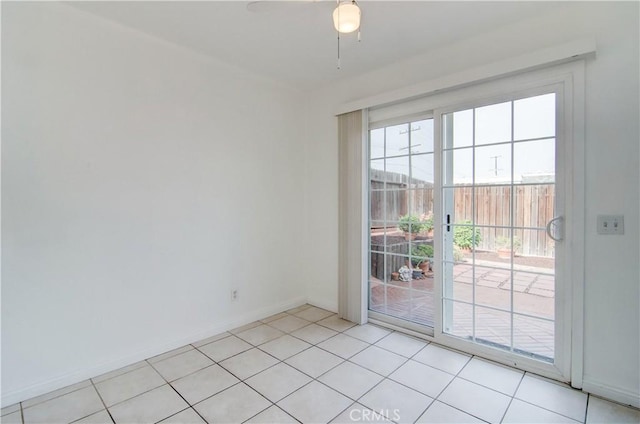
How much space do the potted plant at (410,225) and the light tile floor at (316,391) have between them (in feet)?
3.16

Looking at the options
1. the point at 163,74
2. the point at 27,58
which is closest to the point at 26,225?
the point at 27,58

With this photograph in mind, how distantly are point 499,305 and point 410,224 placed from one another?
3.20ft

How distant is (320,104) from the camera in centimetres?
355

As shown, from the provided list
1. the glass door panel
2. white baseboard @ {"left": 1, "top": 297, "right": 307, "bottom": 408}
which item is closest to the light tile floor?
white baseboard @ {"left": 1, "top": 297, "right": 307, "bottom": 408}

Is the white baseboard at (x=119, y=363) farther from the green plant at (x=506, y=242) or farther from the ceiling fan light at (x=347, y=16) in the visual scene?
the ceiling fan light at (x=347, y=16)

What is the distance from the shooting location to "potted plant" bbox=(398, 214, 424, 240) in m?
2.88

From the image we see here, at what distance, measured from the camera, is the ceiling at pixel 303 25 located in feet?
6.68

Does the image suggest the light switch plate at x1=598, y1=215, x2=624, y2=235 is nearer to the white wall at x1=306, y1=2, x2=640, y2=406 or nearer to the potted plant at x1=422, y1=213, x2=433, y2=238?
the white wall at x1=306, y1=2, x2=640, y2=406

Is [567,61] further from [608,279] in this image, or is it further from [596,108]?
[608,279]

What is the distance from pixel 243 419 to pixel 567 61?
9.91ft

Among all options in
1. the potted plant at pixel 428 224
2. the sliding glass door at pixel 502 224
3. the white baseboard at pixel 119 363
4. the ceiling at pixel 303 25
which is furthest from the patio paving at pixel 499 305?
the ceiling at pixel 303 25

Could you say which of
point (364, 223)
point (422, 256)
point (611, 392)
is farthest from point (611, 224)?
point (364, 223)

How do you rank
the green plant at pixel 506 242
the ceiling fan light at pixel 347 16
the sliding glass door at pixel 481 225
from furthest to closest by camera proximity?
the green plant at pixel 506 242 < the sliding glass door at pixel 481 225 < the ceiling fan light at pixel 347 16

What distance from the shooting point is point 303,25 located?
2.27 meters
